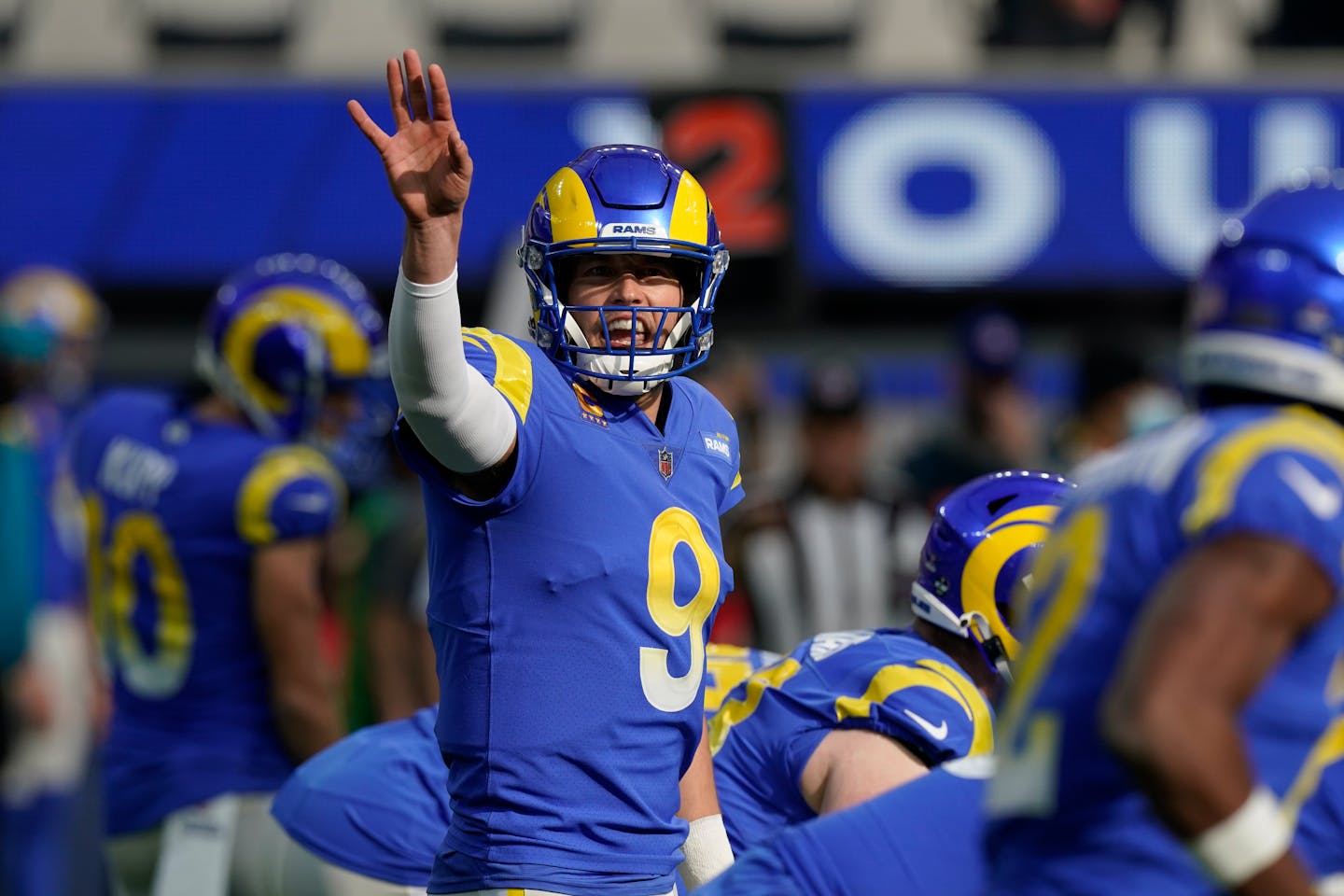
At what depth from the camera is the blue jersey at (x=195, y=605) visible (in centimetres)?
532

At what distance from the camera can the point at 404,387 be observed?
3100mm

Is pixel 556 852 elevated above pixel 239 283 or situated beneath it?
situated beneath

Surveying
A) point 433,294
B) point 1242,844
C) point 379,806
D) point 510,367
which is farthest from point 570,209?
point 1242,844

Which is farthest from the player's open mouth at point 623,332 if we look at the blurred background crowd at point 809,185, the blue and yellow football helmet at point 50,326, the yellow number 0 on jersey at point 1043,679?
the blurred background crowd at point 809,185

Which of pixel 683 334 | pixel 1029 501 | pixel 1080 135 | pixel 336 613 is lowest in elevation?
pixel 336 613

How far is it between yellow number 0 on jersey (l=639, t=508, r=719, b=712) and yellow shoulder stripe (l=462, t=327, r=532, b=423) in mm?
343

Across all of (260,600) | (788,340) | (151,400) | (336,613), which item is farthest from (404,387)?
(788,340)

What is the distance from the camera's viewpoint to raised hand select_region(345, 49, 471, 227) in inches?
122

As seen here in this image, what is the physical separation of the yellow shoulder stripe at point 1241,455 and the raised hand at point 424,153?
1.23 meters

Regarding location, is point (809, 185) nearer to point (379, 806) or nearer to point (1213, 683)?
point (379, 806)

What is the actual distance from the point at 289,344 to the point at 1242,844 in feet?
12.5

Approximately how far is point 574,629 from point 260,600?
2192 millimetres

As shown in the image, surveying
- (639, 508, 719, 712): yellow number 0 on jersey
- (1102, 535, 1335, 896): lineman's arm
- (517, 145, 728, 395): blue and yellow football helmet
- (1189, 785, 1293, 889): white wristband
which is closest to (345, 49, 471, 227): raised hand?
(517, 145, 728, 395): blue and yellow football helmet

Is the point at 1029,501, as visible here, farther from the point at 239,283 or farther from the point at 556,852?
the point at 239,283
